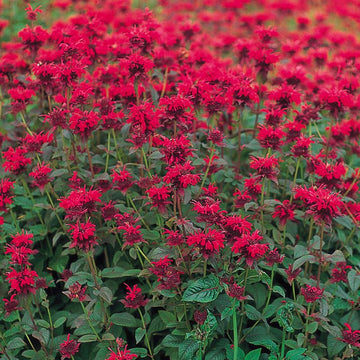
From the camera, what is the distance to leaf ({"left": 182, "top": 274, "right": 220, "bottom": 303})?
6.68 feet

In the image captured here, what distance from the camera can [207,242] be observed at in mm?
1948

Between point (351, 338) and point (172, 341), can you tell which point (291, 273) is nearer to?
point (351, 338)

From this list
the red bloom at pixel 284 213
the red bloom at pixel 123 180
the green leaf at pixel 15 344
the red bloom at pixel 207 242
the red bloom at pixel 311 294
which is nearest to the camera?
the red bloom at pixel 207 242

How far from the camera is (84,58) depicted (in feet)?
9.02

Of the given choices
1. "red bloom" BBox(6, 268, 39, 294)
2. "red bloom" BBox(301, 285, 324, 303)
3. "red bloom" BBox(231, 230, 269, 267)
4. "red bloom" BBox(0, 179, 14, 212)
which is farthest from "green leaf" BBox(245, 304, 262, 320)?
"red bloom" BBox(0, 179, 14, 212)

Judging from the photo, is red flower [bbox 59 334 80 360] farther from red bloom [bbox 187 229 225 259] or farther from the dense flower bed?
red bloom [bbox 187 229 225 259]

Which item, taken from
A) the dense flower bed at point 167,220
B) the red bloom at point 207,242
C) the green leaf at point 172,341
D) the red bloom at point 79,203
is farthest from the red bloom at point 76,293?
the red bloom at point 207,242

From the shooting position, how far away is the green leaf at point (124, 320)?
2.32 meters

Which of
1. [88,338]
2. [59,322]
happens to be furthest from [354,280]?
[59,322]

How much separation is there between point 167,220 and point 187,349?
2.18ft

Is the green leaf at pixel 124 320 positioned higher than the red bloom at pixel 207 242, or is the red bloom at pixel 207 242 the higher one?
the red bloom at pixel 207 242

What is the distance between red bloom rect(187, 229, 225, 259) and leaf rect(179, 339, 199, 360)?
0.46 m

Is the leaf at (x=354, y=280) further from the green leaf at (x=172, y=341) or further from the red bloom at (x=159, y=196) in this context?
the red bloom at (x=159, y=196)

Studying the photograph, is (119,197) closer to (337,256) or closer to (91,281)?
(91,281)
